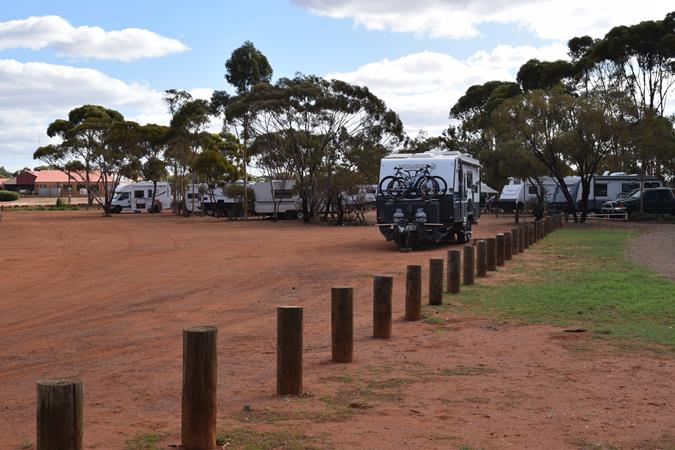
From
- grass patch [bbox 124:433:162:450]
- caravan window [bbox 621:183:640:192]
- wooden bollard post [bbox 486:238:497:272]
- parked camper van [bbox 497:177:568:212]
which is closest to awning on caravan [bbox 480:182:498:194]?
parked camper van [bbox 497:177:568:212]

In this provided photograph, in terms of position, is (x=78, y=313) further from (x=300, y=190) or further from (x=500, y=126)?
(x=300, y=190)

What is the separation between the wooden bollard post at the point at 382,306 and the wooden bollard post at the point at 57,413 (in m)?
5.27

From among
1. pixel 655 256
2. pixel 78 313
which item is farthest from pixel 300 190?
pixel 78 313

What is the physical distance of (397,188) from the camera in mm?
23938

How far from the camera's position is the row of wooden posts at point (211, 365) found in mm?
4598

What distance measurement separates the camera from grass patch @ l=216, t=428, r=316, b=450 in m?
5.58

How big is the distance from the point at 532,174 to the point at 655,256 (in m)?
21.8

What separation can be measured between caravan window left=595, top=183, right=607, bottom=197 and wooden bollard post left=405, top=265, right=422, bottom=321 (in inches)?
1536

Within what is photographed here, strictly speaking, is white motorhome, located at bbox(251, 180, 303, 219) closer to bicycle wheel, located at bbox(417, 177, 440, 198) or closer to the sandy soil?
bicycle wheel, located at bbox(417, 177, 440, 198)

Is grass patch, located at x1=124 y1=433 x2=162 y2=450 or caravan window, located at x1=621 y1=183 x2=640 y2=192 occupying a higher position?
caravan window, located at x1=621 y1=183 x2=640 y2=192

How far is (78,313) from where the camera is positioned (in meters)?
12.0

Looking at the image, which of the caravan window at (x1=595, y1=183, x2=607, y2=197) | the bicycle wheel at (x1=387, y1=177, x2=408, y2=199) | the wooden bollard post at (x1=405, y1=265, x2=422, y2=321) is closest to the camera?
the wooden bollard post at (x1=405, y1=265, x2=422, y2=321)

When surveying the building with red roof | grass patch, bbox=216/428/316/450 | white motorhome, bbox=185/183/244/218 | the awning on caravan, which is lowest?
grass patch, bbox=216/428/316/450

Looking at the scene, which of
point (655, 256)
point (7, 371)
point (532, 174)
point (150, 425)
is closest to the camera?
point (150, 425)
